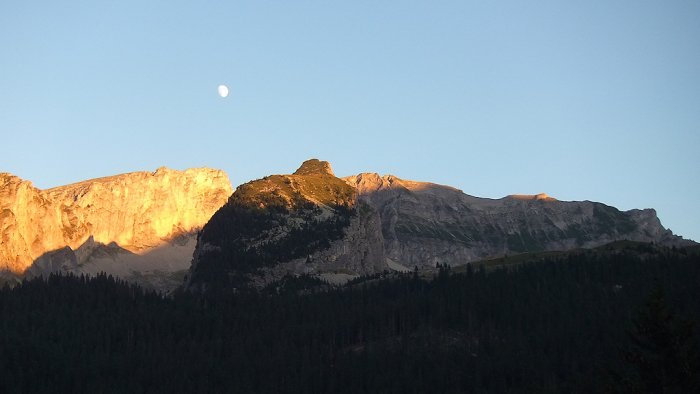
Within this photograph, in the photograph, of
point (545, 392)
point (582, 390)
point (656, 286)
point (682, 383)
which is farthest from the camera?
point (545, 392)

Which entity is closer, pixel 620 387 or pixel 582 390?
pixel 620 387

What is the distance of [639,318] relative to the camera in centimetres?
7562

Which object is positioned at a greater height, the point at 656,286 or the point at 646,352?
the point at 656,286

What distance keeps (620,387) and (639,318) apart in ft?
18.7

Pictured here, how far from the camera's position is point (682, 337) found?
73.8m

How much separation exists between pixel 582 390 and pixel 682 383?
11641 centimetres

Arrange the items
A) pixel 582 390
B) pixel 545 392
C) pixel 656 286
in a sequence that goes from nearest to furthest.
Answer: pixel 656 286
pixel 582 390
pixel 545 392

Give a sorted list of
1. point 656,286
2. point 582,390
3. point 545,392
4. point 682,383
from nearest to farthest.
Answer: point 682,383, point 656,286, point 582,390, point 545,392

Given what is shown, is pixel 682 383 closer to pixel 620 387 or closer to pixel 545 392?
pixel 620 387

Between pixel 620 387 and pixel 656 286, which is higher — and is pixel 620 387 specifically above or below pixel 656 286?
below

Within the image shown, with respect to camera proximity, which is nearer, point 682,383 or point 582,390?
point 682,383

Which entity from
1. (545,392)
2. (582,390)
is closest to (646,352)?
(582,390)

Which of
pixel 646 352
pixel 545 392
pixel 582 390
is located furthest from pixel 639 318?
pixel 545 392

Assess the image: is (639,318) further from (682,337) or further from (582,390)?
(582,390)
